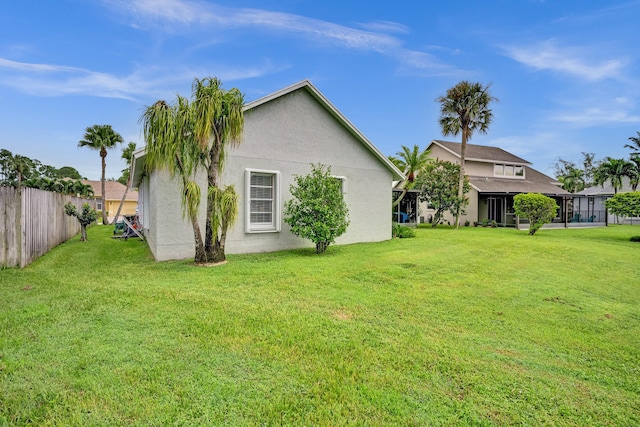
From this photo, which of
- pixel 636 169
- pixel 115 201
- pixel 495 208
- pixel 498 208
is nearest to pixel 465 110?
pixel 495 208

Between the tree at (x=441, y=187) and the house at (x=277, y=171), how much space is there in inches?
434

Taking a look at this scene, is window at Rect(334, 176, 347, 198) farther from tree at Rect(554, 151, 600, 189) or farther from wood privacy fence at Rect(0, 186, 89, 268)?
tree at Rect(554, 151, 600, 189)

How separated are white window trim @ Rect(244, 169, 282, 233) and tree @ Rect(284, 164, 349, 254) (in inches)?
22.8

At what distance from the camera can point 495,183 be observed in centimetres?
2794

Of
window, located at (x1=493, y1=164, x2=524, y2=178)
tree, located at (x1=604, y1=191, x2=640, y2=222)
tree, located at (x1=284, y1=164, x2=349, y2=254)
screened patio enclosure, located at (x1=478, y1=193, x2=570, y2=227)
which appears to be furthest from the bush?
window, located at (x1=493, y1=164, x2=524, y2=178)

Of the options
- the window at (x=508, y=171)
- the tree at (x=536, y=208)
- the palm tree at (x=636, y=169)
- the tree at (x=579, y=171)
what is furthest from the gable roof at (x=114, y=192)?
the tree at (x=579, y=171)

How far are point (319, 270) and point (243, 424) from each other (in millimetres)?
5742

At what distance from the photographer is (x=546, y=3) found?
41.2ft

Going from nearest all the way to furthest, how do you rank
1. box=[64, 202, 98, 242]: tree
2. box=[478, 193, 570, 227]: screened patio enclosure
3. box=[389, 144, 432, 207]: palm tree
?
1. box=[64, 202, 98, 242]: tree
2. box=[389, 144, 432, 207]: palm tree
3. box=[478, 193, 570, 227]: screened patio enclosure

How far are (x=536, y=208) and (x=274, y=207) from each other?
15.7 m

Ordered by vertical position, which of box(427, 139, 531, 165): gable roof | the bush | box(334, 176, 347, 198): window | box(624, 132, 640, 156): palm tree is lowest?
the bush

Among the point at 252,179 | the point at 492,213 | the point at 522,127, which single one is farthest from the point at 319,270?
the point at 522,127

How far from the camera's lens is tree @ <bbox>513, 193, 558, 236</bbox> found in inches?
717

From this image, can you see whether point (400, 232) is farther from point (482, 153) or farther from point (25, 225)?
point (482, 153)
